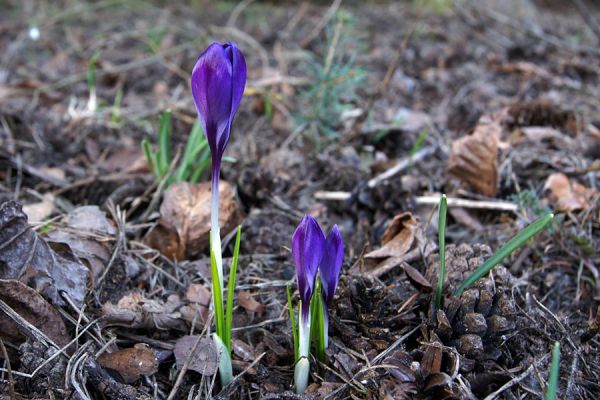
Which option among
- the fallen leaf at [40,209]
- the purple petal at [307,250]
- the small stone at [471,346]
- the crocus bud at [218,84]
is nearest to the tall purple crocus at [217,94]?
the crocus bud at [218,84]

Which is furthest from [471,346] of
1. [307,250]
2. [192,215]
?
[192,215]

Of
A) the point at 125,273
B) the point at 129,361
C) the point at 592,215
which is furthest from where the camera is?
the point at 592,215

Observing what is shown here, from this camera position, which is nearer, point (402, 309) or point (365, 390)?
point (365, 390)

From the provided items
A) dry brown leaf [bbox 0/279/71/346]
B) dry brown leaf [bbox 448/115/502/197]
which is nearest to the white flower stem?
dry brown leaf [bbox 0/279/71/346]

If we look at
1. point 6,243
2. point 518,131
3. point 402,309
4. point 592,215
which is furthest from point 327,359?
point 518,131

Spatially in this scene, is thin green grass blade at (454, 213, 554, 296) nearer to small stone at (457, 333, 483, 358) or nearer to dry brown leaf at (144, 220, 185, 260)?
small stone at (457, 333, 483, 358)

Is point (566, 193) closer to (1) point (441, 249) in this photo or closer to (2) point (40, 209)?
(1) point (441, 249)

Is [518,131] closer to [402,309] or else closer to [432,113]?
[432,113]

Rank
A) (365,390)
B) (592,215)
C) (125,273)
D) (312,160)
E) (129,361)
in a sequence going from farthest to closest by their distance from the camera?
1. (312,160)
2. (592,215)
3. (125,273)
4. (129,361)
5. (365,390)
